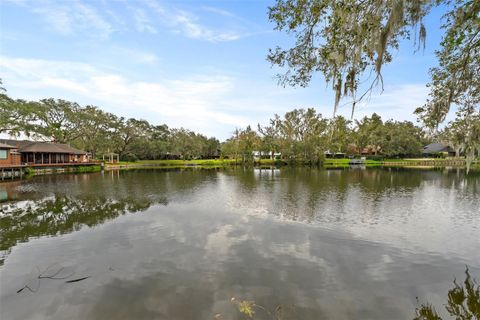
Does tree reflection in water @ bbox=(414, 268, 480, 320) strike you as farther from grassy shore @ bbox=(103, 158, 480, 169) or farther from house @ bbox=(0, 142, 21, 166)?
grassy shore @ bbox=(103, 158, 480, 169)

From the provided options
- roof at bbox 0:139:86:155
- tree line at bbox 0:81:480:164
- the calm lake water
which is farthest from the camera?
tree line at bbox 0:81:480:164

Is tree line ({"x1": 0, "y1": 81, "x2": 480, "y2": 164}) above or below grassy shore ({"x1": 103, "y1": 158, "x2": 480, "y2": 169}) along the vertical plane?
above

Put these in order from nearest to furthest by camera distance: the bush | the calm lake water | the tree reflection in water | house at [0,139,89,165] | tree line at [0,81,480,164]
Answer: the tree reflection in water
the calm lake water
house at [0,139,89,165]
tree line at [0,81,480,164]
the bush

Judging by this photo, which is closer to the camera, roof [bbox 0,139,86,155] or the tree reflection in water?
the tree reflection in water

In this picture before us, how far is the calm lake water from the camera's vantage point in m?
5.66

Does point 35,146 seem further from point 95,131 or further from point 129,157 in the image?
point 129,157

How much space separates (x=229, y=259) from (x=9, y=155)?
3853 centimetres

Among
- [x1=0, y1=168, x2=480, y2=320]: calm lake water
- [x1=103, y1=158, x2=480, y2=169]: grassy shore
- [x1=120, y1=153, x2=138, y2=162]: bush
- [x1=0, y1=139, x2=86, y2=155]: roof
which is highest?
[x1=0, y1=139, x2=86, y2=155]: roof

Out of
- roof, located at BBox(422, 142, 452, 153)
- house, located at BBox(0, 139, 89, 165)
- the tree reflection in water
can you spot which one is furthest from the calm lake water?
roof, located at BBox(422, 142, 452, 153)

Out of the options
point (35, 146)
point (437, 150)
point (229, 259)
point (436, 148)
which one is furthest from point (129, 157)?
point (436, 148)

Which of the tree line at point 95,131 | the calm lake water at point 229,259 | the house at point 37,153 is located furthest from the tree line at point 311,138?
the calm lake water at point 229,259

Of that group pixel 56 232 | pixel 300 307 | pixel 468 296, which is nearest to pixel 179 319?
pixel 300 307

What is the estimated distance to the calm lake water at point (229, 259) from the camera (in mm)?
5656

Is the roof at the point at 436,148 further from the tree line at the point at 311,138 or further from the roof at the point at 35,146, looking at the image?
the roof at the point at 35,146
